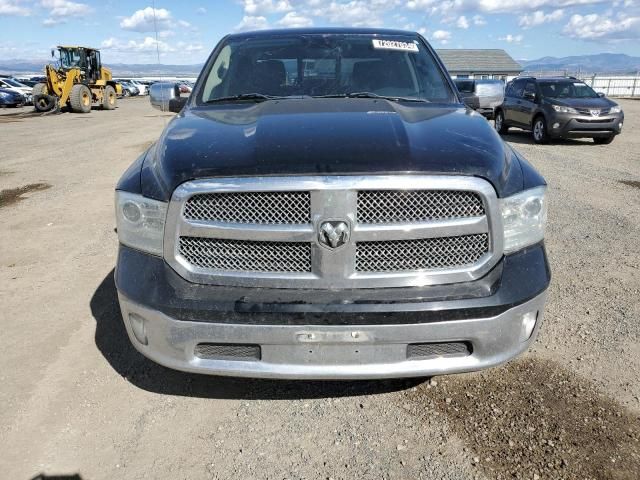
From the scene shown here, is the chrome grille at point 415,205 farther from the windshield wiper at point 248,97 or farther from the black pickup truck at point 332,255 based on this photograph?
the windshield wiper at point 248,97

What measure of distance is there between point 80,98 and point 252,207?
83.5ft

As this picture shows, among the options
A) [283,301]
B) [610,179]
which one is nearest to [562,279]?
[283,301]

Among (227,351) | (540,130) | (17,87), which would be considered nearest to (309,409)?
(227,351)

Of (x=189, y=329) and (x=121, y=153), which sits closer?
(x=189, y=329)

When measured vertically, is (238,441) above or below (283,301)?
below

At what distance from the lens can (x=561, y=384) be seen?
2922mm

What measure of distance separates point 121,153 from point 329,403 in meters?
10.6

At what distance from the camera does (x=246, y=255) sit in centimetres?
229

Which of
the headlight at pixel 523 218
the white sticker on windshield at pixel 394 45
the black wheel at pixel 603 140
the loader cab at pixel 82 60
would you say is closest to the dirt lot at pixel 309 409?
the headlight at pixel 523 218

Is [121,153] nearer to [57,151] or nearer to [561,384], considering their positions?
[57,151]

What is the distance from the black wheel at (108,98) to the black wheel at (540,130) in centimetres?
2227

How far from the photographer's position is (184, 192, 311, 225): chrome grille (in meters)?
2.19

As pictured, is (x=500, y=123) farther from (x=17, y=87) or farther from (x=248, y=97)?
(x=17, y=87)

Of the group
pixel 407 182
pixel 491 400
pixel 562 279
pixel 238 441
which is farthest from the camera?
pixel 562 279
